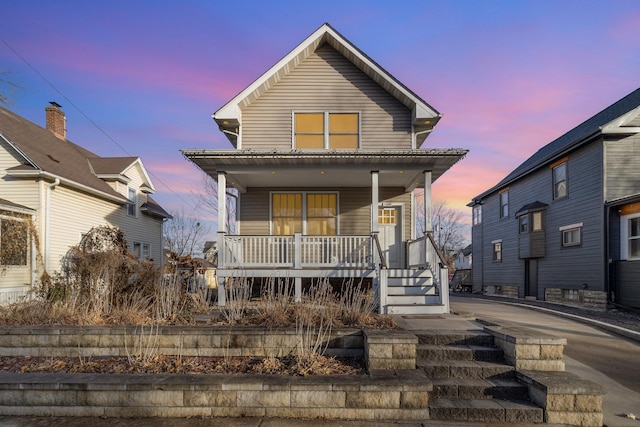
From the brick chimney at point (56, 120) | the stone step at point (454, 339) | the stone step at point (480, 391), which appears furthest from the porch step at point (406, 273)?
the brick chimney at point (56, 120)

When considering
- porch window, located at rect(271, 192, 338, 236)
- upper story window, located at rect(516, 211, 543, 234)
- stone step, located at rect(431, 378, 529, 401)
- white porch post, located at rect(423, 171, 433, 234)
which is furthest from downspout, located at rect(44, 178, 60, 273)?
upper story window, located at rect(516, 211, 543, 234)

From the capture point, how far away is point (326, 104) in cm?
1133

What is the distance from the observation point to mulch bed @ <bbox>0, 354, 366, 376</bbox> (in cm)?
432

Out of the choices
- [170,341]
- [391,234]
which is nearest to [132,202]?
[391,234]

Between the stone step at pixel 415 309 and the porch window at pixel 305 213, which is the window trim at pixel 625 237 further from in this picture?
the porch window at pixel 305 213

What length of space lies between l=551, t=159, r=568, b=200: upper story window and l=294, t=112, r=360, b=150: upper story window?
364 inches

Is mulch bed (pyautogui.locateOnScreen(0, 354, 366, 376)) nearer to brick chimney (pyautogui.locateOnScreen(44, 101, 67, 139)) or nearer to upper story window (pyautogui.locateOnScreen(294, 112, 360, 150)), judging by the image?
upper story window (pyautogui.locateOnScreen(294, 112, 360, 150))

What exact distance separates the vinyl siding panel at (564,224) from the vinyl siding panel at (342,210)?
22.1 ft

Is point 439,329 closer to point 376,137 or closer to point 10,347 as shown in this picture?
point 10,347

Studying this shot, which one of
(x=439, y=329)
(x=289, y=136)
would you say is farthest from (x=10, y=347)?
(x=289, y=136)

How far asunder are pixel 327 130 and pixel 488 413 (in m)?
8.94

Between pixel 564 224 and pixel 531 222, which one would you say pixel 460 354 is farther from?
pixel 531 222

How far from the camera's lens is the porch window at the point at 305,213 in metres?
11.4

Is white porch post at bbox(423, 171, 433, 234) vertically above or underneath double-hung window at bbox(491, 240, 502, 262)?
above
